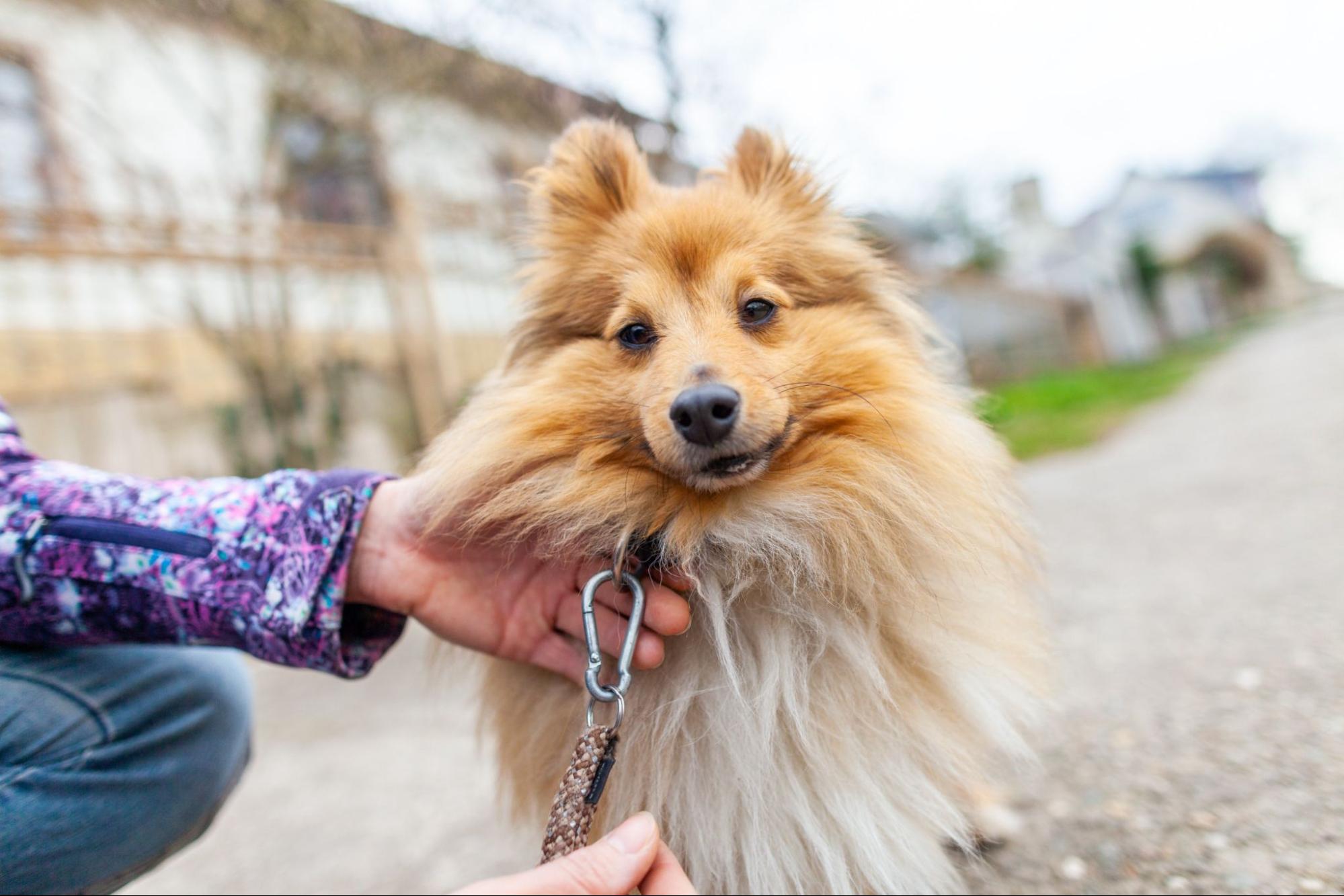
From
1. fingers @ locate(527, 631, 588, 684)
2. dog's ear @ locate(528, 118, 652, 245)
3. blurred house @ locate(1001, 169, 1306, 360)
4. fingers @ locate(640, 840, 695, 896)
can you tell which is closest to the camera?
fingers @ locate(640, 840, 695, 896)

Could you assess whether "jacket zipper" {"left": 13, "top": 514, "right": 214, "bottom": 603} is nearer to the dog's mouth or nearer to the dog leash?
the dog leash

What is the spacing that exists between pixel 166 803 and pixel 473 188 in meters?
7.64

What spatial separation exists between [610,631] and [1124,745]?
5.49 ft

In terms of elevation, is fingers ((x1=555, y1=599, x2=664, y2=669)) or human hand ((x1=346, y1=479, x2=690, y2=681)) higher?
human hand ((x1=346, y1=479, x2=690, y2=681))

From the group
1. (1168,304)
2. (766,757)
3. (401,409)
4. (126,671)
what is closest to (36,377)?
(401,409)

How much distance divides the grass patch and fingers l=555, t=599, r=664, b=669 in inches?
178

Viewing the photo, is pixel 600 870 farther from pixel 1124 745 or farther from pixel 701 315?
pixel 1124 745

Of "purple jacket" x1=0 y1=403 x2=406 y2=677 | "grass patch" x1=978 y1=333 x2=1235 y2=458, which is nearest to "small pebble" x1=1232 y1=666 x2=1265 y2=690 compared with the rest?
"purple jacket" x1=0 y1=403 x2=406 y2=677

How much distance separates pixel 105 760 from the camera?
1724 millimetres

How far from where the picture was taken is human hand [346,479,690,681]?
1.72 meters

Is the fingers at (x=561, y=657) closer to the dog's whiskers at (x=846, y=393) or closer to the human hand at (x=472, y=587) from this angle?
the human hand at (x=472, y=587)

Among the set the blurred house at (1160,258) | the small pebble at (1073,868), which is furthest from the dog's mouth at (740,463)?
the blurred house at (1160,258)

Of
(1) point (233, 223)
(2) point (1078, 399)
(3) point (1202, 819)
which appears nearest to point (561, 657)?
(3) point (1202, 819)

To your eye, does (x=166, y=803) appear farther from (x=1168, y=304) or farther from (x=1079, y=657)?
(x=1168, y=304)
